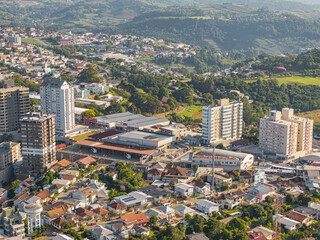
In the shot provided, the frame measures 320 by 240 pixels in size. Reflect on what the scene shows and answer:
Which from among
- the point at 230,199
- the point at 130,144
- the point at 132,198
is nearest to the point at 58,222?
the point at 132,198

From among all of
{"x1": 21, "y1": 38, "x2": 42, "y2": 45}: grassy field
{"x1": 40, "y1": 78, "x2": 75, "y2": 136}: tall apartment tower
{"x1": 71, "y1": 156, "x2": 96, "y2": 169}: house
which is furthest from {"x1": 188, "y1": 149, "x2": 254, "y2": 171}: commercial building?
{"x1": 21, "y1": 38, "x2": 42, "y2": 45}: grassy field

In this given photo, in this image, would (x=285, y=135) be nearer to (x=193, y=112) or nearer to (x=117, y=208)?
(x=117, y=208)

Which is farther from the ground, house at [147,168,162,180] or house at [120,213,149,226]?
house at [120,213,149,226]

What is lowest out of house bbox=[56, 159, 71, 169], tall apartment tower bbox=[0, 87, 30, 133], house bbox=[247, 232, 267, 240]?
house bbox=[56, 159, 71, 169]

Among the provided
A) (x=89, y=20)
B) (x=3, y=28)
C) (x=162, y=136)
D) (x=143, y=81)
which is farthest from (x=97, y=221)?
(x=89, y=20)

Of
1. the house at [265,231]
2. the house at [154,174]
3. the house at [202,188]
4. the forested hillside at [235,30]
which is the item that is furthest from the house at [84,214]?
the forested hillside at [235,30]

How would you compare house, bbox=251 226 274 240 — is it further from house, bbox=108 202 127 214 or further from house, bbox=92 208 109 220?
house, bbox=92 208 109 220
